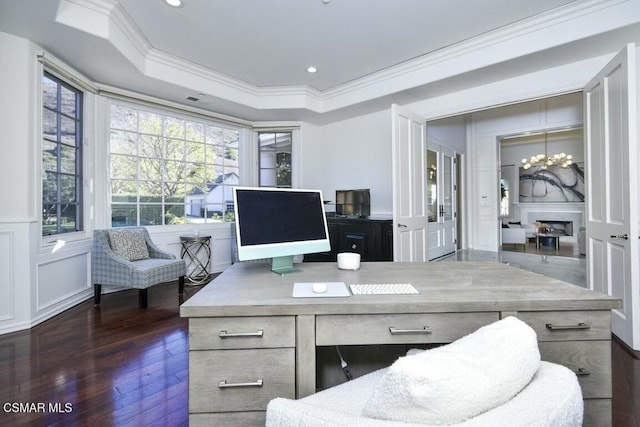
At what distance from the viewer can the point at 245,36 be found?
3078 mm

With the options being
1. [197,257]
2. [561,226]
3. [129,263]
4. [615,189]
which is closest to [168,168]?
[197,257]

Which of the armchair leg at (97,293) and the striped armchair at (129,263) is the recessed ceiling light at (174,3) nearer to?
the striped armchair at (129,263)

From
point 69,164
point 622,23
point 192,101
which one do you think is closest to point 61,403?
point 69,164

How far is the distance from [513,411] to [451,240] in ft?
19.6

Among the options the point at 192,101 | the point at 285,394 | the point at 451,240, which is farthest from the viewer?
the point at 451,240

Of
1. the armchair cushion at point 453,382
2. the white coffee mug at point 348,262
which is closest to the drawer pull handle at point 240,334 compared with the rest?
the armchair cushion at point 453,382

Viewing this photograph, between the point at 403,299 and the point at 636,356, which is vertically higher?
the point at 403,299

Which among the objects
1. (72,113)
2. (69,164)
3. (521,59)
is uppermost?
(521,59)

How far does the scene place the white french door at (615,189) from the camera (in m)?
2.15

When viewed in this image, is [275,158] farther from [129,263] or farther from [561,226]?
[561,226]

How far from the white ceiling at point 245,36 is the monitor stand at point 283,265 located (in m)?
2.24

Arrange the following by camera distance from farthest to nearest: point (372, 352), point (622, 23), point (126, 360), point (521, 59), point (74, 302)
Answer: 1. point (74, 302)
2. point (521, 59)
3. point (622, 23)
4. point (126, 360)
5. point (372, 352)

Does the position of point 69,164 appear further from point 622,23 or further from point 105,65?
point 622,23

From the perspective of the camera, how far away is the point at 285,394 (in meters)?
1.04
